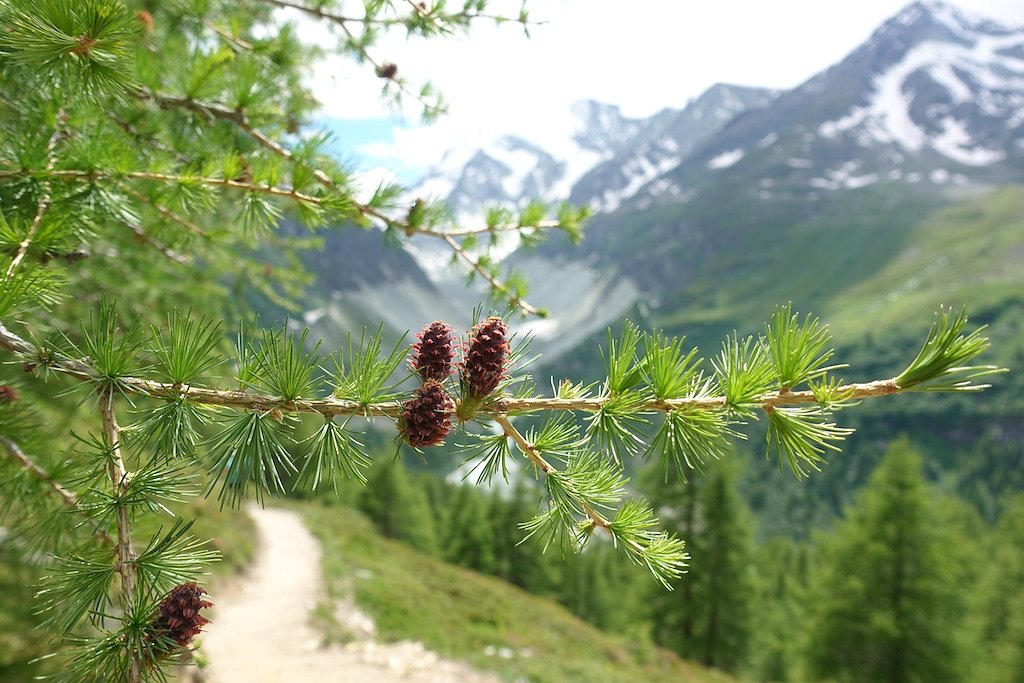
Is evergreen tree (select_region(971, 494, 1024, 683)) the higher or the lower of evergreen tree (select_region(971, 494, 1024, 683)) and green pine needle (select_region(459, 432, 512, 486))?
the lower

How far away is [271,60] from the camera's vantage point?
3.21 meters

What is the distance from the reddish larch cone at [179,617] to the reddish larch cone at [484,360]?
72cm

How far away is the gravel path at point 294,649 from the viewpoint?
32.3 ft

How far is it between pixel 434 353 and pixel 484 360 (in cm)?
14

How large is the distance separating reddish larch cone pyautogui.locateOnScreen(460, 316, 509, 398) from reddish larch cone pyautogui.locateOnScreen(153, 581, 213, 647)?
72 centimetres

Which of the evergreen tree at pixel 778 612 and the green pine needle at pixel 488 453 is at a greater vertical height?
the green pine needle at pixel 488 453

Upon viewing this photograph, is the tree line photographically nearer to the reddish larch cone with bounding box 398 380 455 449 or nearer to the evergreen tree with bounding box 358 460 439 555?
the evergreen tree with bounding box 358 460 439 555

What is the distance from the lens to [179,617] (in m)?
1.15

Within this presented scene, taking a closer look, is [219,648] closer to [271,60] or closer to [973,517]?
[271,60]

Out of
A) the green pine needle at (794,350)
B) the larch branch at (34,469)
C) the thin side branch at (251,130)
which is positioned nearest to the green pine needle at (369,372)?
the green pine needle at (794,350)

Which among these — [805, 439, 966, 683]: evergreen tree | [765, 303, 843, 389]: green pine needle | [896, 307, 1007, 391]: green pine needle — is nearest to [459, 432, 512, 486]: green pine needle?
[765, 303, 843, 389]: green pine needle

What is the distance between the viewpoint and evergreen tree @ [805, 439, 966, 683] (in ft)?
60.0

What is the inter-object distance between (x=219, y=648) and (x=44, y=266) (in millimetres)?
11423

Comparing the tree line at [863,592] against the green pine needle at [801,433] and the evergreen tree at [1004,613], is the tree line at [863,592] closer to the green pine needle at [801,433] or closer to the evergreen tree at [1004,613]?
the evergreen tree at [1004,613]
